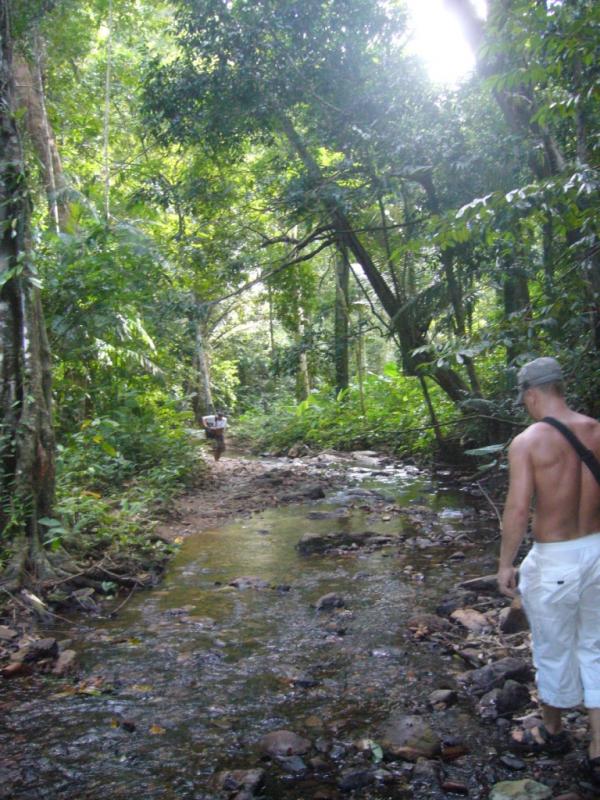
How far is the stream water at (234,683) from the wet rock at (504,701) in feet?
0.35

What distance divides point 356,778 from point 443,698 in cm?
95

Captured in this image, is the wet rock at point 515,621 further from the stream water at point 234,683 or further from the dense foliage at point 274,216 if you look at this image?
the dense foliage at point 274,216

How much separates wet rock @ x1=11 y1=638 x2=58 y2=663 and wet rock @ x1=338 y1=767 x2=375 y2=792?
2485mm

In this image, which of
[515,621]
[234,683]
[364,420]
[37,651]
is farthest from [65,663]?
[364,420]

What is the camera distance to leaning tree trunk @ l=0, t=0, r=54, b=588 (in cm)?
622

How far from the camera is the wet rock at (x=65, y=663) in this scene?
475 centimetres

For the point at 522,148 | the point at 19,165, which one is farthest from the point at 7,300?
the point at 522,148

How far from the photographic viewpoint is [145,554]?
7500 mm

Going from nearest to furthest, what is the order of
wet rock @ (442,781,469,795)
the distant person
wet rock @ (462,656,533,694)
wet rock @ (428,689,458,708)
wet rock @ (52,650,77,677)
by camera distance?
wet rock @ (442,781,469,795) → wet rock @ (428,689,458,708) → wet rock @ (462,656,533,694) → wet rock @ (52,650,77,677) → the distant person

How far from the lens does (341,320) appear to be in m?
20.5

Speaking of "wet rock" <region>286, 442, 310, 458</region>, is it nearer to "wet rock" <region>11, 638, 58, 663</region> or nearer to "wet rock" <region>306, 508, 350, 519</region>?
"wet rock" <region>306, 508, 350, 519</region>

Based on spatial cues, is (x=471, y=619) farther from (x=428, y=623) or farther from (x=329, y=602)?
(x=329, y=602)

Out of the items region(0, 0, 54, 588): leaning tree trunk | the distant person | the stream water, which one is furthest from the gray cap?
the distant person

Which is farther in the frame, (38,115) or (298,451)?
(298,451)
